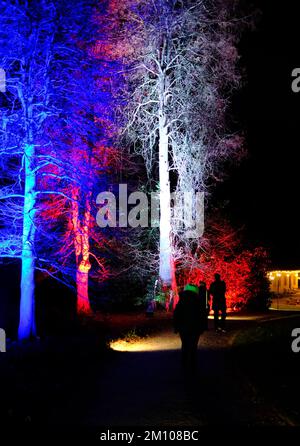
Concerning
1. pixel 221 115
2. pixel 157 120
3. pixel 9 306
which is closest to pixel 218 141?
pixel 221 115

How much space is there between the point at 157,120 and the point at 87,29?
10864 millimetres

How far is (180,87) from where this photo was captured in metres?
23.1

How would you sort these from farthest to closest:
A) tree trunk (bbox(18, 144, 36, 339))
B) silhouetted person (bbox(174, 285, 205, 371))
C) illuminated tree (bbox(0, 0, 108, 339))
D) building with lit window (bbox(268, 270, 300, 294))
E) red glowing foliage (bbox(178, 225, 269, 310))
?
1. building with lit window (bbox(268, 270, 300, 294))
2. red glowing foliage (bbox(178, 225, 269, 310))
3. tree trunk (bbox(18, 144, 36, 339))
4. illuminated tree (bbox(0, 0, 108, 339))
5. silhouetted person (bbox(174, 285, 205, 371))

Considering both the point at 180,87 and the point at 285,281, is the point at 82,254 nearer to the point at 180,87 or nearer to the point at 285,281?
the point at 180,87

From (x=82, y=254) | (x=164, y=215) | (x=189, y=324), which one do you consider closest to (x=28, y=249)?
(x=189, y=324)

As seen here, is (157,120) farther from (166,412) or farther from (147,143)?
(166,412)

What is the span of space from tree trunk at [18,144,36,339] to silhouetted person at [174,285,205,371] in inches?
231

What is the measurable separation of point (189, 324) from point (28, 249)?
242 inches

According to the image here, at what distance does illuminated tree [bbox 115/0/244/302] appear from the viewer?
2233 centimetres

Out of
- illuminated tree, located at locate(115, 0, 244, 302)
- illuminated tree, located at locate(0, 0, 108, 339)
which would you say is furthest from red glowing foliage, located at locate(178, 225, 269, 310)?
illuminated tree, located at locate(0, 0, 108, 339)

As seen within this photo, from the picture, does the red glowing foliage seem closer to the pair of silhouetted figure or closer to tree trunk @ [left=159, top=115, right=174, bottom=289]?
tree trunk @ [left=159, top=115, right=174, bottom=289]

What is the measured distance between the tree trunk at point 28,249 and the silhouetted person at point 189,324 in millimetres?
5857

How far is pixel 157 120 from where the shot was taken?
80.2 ft

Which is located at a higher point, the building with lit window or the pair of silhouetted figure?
the pair of silhouetted figure
